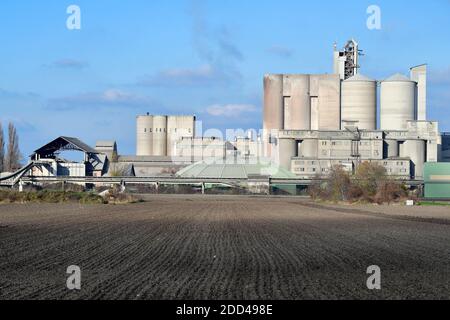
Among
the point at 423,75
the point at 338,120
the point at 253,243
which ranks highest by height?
the point at 423,75

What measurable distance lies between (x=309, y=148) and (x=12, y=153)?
58077mm

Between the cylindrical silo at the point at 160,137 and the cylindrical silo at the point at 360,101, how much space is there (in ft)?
179

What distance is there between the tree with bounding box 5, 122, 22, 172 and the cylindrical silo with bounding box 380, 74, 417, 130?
7061cm

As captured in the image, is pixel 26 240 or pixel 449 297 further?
pixel 26 240

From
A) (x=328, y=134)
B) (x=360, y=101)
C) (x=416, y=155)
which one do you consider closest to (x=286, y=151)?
(x=328, y=134)

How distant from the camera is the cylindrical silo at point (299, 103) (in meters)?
138

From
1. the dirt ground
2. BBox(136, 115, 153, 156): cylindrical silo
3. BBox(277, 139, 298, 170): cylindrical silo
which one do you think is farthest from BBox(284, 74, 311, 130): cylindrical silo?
the dirt ground

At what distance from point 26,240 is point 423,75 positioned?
123 metres

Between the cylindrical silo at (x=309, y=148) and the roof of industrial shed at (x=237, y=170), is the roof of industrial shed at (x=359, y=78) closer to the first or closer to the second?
the cylindrical silo at (x=309, y=148)

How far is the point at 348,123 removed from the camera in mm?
134625

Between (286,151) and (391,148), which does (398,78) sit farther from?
(286,151)

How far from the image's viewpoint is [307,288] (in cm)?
1547

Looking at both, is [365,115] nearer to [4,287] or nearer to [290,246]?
[290,246]
